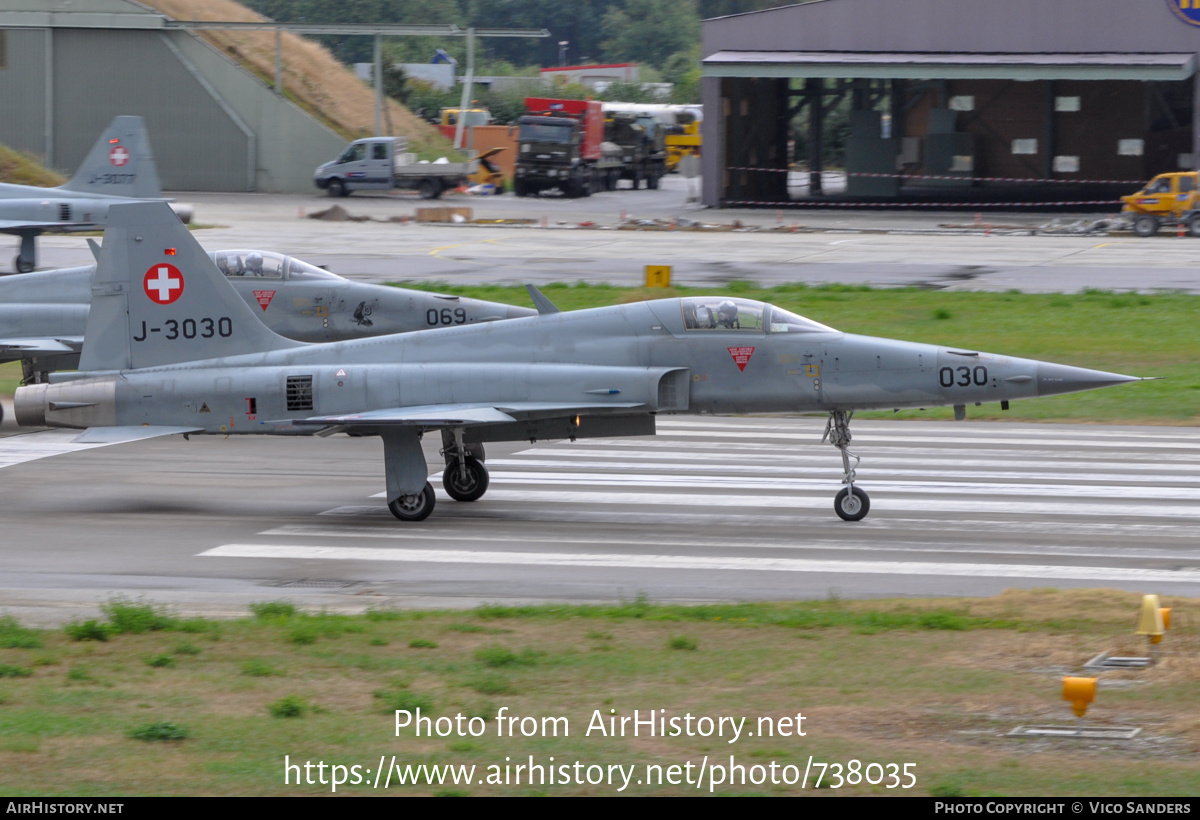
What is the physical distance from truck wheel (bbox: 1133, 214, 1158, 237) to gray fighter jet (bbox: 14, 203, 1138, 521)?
36.8 meters

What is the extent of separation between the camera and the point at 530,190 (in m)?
68.9

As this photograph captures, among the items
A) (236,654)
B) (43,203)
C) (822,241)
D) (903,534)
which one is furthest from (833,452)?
(822,241)

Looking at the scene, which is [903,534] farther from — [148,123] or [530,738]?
[148,123]

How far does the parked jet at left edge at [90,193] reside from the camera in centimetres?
3559

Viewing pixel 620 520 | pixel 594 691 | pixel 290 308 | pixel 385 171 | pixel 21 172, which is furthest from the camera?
pixel 385 171

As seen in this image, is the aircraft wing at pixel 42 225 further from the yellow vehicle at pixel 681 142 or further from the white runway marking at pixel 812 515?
the yellow vehicle at pixel 681 142

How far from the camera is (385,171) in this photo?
66.6 meters

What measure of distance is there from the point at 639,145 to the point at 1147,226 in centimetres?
3270

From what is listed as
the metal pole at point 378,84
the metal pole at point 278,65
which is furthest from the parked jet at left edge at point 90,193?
the metal pole at point 278,65

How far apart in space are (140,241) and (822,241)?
3547cm

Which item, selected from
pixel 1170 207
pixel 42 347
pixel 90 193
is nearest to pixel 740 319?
A: pixel 42 347

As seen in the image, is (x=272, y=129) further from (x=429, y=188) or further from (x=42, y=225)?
(x=42, y=225)

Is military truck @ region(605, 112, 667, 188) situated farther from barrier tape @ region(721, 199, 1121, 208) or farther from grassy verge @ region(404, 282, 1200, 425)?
grassy verge @ region(404, 282, 1200, 425)

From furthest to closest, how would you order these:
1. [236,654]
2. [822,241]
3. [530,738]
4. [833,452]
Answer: [822,241], [833,452], [236,654], [530,738]
